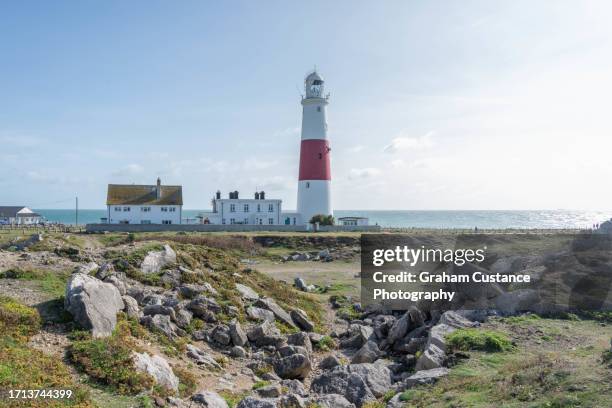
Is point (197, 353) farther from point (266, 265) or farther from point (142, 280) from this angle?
point (266, 265)

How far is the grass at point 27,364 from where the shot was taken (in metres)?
12.4

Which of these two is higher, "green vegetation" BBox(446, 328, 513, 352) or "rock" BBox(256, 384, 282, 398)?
"green vegetation" BBox(446, 328, 513, 352)

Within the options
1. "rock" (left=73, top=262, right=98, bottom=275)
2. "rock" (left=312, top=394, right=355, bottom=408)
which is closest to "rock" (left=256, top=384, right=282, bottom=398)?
"rock" (left=312, top=394, right=355, bottom=408)

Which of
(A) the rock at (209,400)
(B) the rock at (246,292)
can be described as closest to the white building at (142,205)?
(B) the rock at (246,292)

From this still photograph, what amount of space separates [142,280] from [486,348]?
1577cm

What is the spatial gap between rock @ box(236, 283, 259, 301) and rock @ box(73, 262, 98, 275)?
7430 mm

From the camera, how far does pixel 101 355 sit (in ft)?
48.4

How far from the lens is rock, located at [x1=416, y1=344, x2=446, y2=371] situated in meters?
17.0

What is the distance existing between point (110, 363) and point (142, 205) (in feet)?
201

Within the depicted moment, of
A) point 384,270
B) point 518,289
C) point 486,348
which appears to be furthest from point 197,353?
point 384,270

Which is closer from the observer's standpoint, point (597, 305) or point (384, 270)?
point (597, 305)

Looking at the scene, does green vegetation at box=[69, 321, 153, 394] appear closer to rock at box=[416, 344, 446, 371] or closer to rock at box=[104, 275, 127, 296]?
rock at box=[104, 275, 127, 296]

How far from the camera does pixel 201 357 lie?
18562mm

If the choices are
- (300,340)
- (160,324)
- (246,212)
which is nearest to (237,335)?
(300,340)
